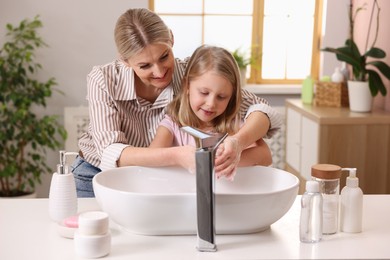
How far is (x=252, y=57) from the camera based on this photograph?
443 cm

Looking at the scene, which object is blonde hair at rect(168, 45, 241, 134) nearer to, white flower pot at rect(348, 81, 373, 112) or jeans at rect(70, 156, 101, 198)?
jeans at rect(70, 156, 101, 198)

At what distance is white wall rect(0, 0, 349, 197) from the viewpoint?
4086 millimetres

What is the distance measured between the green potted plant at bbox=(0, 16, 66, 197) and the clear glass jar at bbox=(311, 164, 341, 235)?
2651mm

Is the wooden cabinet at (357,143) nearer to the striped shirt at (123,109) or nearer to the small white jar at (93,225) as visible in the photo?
the striped shirt at (123,109)

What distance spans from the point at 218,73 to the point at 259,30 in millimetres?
2718

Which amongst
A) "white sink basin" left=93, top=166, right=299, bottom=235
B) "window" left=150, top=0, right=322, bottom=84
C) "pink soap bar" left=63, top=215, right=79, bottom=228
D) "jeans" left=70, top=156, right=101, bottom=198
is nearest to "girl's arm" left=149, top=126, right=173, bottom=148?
"jeans" left=70, top=156, right=101, bottom=198

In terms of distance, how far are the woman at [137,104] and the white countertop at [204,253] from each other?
0.25 m

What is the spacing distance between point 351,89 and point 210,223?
253cm

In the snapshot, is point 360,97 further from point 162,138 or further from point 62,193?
point 62,193

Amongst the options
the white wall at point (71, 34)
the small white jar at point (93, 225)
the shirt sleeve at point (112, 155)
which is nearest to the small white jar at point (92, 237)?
the small white jar at point (93, 225)

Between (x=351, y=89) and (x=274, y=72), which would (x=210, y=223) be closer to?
(x=351, y=89)

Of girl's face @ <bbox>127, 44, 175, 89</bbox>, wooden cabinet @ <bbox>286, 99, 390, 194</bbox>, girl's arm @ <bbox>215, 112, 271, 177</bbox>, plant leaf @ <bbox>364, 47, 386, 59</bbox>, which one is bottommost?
wooden cabinet @ <bbox>286, 99, 390, 194</bbox>

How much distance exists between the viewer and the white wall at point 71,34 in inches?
161

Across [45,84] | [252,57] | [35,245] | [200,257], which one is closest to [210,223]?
[200,257]
